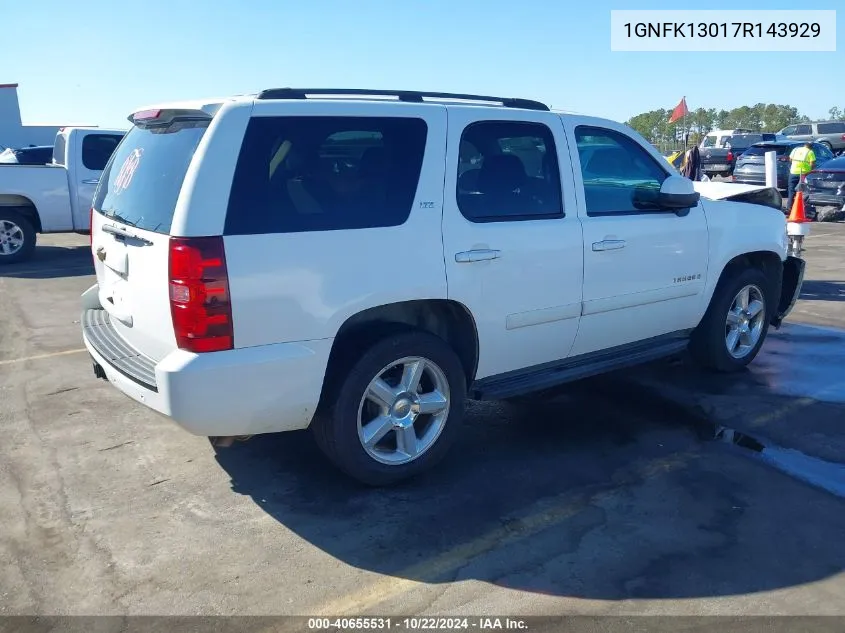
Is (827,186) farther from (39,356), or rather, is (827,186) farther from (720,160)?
(39,356)

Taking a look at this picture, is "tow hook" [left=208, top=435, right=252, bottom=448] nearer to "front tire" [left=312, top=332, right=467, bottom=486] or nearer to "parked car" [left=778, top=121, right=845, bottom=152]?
"front tire" [left=312, top=332, right=467, bottom=486]

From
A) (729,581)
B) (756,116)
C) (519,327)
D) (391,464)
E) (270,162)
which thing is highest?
(756,116)

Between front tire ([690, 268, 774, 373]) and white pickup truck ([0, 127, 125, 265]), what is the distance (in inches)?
371

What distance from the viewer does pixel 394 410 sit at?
3.95 metres

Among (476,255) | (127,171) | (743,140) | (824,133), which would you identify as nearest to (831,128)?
(824,133)

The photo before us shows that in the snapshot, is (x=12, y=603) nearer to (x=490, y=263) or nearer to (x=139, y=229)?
(x=139, y=229)

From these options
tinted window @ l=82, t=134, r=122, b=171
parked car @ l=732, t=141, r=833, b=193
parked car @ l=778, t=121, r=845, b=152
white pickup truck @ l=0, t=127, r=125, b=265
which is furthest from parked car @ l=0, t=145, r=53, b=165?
parked car @ l=778, t=121, r=845, b=152

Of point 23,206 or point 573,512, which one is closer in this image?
point 573,512

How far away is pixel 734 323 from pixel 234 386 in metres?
4.18

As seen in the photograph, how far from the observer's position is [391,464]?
3.96 meters

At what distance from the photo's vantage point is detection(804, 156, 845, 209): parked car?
53.4 feet

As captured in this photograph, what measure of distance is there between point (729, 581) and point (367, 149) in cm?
263

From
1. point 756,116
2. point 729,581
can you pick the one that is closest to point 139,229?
point 729,581

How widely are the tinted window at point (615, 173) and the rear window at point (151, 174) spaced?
2.38 m
